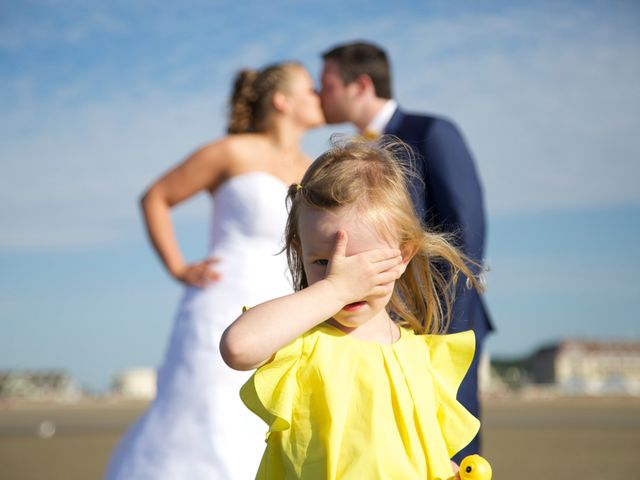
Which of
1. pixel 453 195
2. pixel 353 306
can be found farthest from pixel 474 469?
pixel 453 195

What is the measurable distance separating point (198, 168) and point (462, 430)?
305 cm

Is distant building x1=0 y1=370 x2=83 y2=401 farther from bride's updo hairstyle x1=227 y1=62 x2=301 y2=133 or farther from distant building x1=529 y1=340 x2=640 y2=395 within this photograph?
bride's updo hairstyle x1=227 y1=62 x2=301 y2=133

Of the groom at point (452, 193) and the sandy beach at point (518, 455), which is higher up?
the groom at point (452, 193)

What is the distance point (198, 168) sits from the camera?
5.43 meters

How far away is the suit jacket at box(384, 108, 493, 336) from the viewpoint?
405cm

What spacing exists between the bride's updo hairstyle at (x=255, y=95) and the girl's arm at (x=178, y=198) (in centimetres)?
27

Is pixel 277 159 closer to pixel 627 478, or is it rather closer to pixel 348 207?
pixel 348 207

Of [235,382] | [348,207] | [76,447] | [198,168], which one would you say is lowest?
[76,447]

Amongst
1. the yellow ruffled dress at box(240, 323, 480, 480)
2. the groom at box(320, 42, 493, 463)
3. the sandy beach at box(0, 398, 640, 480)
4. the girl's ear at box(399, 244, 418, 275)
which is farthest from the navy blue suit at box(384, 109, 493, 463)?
the sandy beach at box(0, 398, 640, 480)

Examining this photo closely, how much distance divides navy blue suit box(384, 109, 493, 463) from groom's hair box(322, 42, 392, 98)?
61 centimetres

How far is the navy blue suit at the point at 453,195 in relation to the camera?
13.3 ft

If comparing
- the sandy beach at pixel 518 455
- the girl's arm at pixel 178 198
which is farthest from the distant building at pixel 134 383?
the girl's arm at pixel 178 198

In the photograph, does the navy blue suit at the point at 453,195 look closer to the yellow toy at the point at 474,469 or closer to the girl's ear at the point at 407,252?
the girl's ear at the point at 407,252

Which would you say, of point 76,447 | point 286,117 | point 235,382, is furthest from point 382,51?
point 76,447
